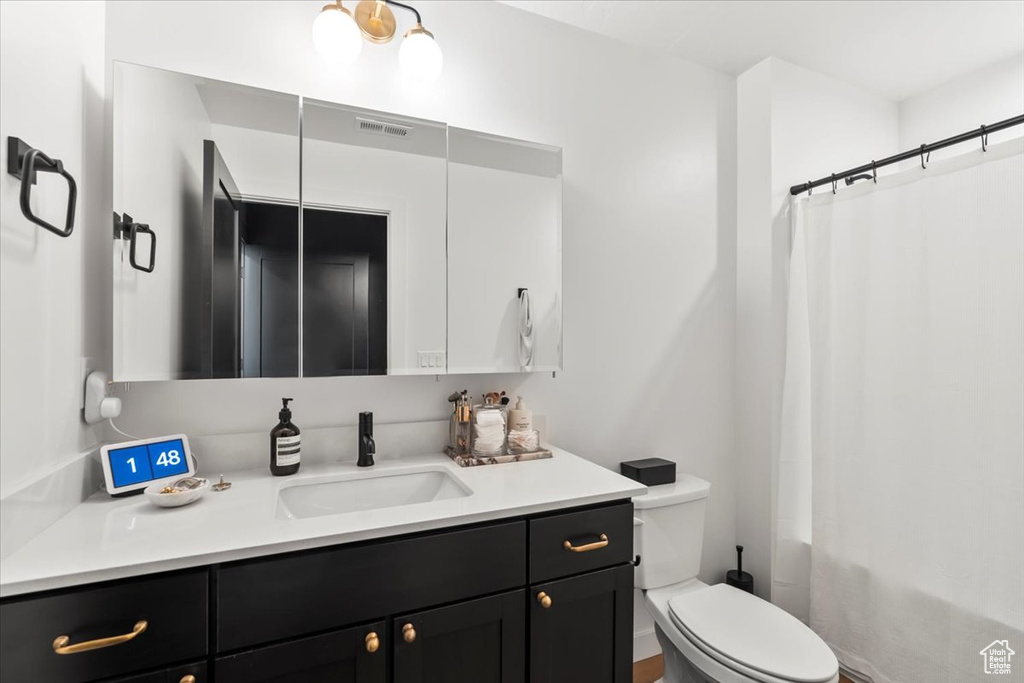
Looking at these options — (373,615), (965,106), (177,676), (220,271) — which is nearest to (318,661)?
(373,615)

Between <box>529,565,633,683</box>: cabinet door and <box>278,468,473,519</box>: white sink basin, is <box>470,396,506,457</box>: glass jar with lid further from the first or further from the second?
<box>529,565,633,683</box>: cabinet door

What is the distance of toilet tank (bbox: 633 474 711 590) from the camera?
5.63ft

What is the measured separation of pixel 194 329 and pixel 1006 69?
3.18 meters

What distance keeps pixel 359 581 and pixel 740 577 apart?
1.79m

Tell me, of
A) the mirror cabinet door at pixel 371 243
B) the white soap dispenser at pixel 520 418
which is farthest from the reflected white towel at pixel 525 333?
the mirror cabinet door at pixel 371 243

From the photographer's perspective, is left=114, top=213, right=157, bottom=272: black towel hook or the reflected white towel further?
the reflected white towel

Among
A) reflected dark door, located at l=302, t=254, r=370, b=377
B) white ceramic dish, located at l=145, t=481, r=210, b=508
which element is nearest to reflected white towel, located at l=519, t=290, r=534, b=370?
reflected dark door, located at l=302, t=254, r=370, b=377

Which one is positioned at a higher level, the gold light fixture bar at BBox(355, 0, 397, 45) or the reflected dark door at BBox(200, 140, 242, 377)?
the gold light fixture bar at BBox(355, 0, 397, 45)

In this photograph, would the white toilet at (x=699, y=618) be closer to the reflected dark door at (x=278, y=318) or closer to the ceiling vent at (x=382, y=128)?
the reflected dark door at (x=278, y=318)

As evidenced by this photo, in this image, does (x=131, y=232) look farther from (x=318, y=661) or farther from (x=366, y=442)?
(x=318, y=661)

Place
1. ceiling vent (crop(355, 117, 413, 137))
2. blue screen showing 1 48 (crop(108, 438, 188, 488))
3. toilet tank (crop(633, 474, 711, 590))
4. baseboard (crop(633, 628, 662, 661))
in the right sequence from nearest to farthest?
blue screen showing 1 48 (crop(108, 438, 188, 488)) < ceiling vent (crop(355, 117, 413, 137)) < toilet tank (crop(633, 474, 711, 590)) < baseboard (crop(633, 628, 662, 661))

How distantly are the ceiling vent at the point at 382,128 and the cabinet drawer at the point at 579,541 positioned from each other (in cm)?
119

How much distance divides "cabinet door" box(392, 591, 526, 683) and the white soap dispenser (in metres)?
0.56

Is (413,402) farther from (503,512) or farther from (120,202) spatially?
(120,202)
